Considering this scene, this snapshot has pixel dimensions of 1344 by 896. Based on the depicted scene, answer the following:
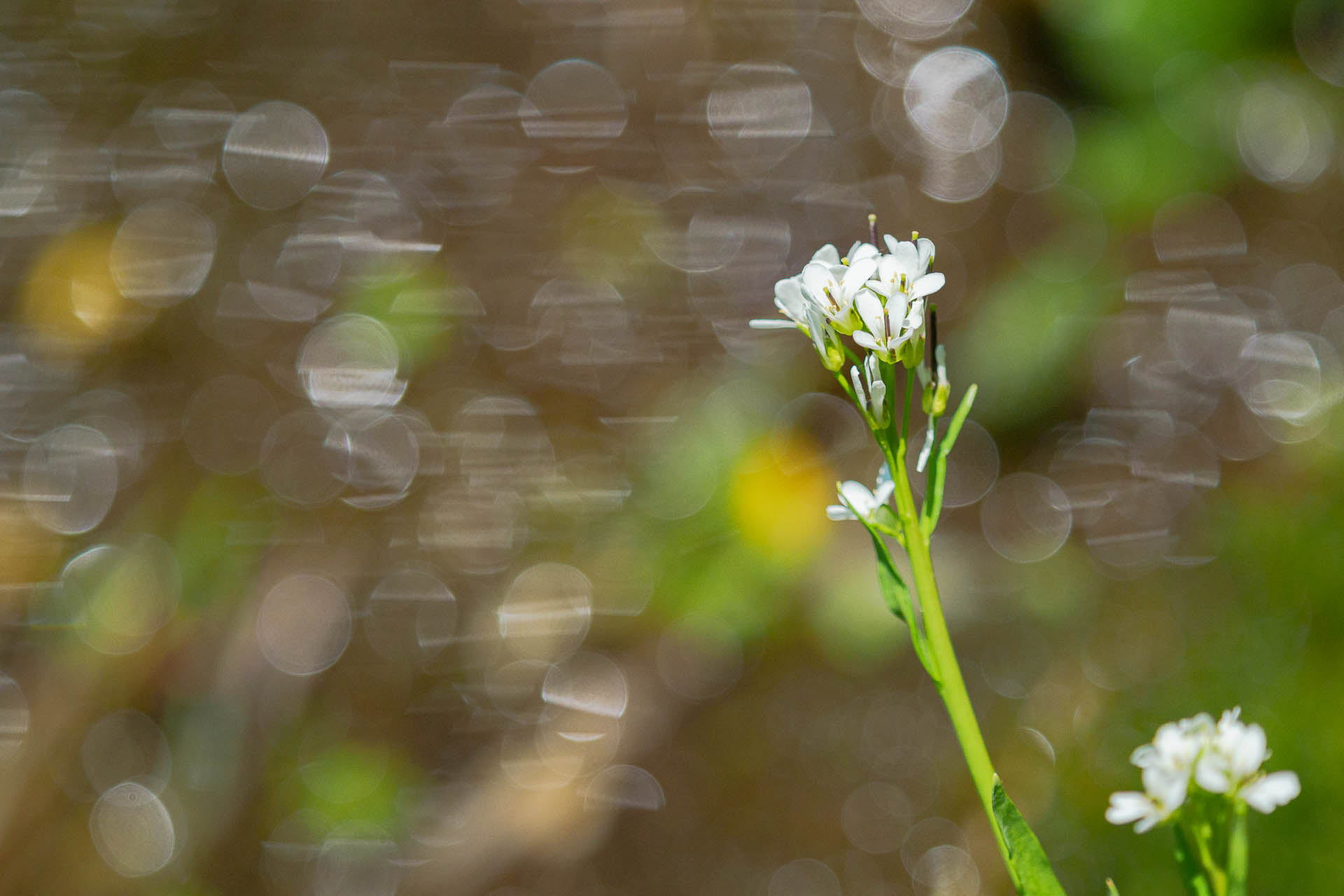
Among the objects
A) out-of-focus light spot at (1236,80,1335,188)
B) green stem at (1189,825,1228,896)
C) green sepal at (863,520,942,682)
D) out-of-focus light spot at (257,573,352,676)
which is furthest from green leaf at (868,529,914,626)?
out-of-focus light spot at (1236,80,1335,188)

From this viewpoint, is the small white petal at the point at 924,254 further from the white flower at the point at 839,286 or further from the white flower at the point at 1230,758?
the white flower at the point at 1230,758

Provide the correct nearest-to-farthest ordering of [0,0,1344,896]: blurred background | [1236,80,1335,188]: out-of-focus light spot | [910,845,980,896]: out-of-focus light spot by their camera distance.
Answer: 1. [910,845,980,896]: out-of-focus light spot
2. [0,0,1344,896]: blurred background
3. [1236,80,1335,188]: out-of-focus light spot

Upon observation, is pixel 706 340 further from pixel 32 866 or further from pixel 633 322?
pixel 32 866

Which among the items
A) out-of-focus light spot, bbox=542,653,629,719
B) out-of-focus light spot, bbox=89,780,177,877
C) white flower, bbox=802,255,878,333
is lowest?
out-of-focus light spot, bbox=89,780,177,877

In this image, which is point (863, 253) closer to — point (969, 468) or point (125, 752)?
point (969, 468)

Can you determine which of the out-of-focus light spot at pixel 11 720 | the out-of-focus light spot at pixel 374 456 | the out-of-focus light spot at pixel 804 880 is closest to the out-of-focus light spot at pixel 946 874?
the out-of-focus light spot at pixel 804 880

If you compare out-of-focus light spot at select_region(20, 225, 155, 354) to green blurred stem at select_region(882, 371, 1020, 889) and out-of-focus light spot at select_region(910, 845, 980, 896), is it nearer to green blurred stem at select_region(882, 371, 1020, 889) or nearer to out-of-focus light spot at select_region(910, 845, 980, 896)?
out-of-focus light spot at select_region(910, 845, 980, 896)

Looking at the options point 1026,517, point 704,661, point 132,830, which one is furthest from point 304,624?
point 1026,517

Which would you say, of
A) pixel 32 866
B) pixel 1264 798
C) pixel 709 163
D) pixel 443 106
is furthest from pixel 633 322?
pixel 1264 798
